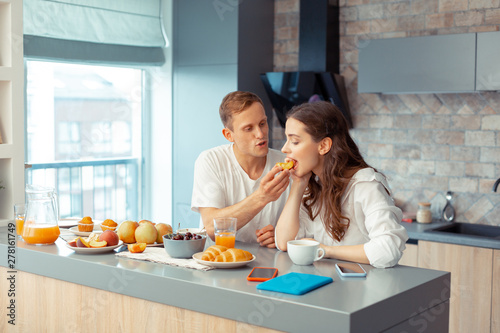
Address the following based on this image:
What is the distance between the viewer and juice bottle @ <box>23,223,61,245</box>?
230 cm

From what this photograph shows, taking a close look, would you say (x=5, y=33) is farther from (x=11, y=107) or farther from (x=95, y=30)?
(x=95, y=30)

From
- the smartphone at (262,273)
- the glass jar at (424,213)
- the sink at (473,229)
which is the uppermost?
the smartphone at (262,273)

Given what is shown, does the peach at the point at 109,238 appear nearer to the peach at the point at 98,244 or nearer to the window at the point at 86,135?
the peach at the point at 98,244

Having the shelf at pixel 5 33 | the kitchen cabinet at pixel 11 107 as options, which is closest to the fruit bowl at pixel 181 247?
the kitchen cabinet at pixel 11 107

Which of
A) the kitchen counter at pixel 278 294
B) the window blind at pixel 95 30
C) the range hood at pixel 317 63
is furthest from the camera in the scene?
the range hood at pixel 317 63

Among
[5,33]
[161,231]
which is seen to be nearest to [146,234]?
[161,231]

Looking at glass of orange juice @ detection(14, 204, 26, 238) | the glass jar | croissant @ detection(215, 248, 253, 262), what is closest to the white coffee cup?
croissant @ detection(215, 248, 253, 262)

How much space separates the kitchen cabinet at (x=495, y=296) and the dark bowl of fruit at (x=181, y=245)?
1.96m

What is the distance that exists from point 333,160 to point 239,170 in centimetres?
59

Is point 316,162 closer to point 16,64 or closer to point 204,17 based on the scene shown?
point 16,64

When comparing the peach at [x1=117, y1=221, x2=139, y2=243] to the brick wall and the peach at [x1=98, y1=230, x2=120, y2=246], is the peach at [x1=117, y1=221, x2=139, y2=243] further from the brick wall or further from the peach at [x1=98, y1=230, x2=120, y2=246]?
the brick wall

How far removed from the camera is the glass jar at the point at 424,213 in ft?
12.7

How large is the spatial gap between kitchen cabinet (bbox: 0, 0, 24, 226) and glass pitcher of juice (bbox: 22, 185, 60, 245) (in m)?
0.57

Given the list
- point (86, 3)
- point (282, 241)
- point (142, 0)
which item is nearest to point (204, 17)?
point (142, 0)
